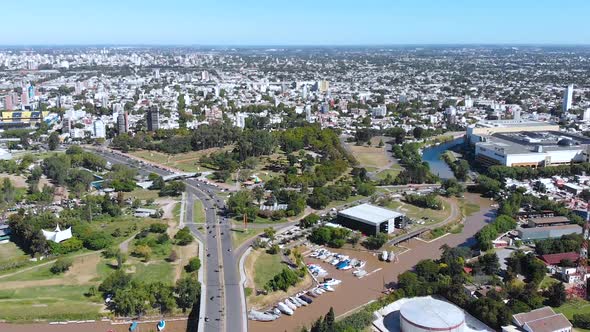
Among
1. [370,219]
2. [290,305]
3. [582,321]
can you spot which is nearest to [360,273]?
[290,305]

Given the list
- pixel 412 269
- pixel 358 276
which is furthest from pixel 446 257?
pixel 358 276

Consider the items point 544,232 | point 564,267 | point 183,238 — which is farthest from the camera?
point 544,232

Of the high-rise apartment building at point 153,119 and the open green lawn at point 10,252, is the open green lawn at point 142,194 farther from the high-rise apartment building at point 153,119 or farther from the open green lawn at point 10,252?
the high-rise apartment building at point 153,119

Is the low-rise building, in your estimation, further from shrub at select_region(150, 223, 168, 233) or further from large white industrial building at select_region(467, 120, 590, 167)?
large white industrial building at select_region(467, 120, 590, 167)

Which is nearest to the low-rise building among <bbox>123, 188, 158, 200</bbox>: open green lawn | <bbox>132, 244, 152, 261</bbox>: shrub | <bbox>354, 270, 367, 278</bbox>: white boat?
<bbox>354, 270, 367, 278</bbox>: white boat

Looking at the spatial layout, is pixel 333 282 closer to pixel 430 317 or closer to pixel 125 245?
pixel 430 317

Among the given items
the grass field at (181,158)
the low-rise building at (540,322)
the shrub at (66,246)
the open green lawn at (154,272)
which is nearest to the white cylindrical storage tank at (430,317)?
the low-rise building at (540,322)
